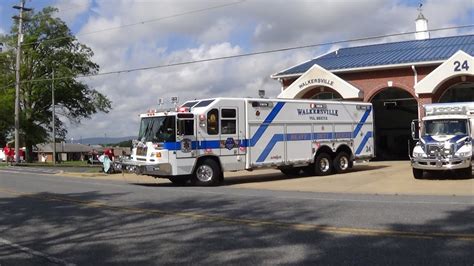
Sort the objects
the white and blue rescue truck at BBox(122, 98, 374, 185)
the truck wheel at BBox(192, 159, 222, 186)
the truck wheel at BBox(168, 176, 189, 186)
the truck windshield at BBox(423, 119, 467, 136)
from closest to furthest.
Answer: the white and blue rescue truck at BBox(122, 98, 374, 185)
the truck wheel at BBox(192, 159, 222, 186)
the truck windshield at BBox(423, 119, 467, 136)
the truck wheel at BBox(168, 176, 189, 186)

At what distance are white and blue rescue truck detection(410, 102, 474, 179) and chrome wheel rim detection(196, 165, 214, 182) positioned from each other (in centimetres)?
719

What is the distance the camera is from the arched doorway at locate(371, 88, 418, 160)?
37.6 meters

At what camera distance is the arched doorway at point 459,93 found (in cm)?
2822

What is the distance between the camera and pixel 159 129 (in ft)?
62.2

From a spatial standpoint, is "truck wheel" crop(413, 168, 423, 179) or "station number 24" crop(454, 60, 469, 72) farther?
"station number 24" crop(454, 60, 469, 72)

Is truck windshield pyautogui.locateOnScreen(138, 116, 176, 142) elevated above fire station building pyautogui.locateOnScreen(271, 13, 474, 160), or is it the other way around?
fire station building pyautogui.locateOnScreen(271, 13, 474, 160)

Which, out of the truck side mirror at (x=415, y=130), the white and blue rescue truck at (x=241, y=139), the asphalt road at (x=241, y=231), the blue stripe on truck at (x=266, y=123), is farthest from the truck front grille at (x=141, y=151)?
the truck side mirror at (x=415, y=130)

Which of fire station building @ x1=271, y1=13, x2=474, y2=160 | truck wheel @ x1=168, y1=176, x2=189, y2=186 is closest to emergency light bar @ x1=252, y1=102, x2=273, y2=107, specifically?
truck wheel @ x1=168, y1=176, x2=189, y2=186

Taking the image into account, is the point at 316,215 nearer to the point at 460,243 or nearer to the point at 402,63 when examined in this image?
the point at 460,243

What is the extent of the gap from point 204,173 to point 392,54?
16906mm

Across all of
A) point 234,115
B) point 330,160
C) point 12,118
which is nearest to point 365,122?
point 330,160

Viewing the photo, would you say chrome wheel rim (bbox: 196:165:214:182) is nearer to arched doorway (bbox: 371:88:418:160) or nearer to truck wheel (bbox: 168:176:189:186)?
truck wheel (bbox: 168:176:189:186)

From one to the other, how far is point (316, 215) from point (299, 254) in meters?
3.54

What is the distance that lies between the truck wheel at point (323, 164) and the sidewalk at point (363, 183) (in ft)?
1.79
